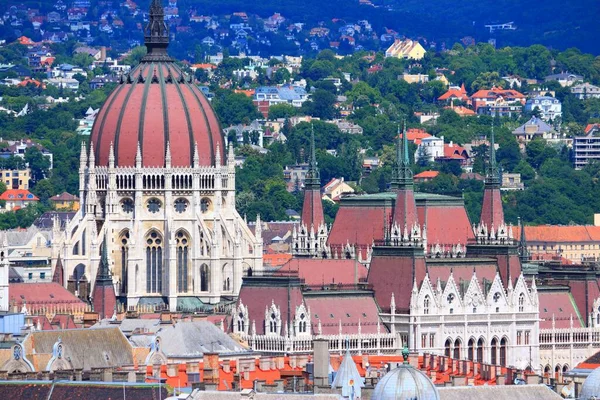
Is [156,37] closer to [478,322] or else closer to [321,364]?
[478,322]

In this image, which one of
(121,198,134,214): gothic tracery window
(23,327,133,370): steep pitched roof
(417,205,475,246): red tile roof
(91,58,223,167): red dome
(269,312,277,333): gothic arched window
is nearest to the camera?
(23,327,133,370): steep pitched roof

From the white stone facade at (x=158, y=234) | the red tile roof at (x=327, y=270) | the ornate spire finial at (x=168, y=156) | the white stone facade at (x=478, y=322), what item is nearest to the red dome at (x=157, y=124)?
the ornate spire finial at (x=168, y=156)

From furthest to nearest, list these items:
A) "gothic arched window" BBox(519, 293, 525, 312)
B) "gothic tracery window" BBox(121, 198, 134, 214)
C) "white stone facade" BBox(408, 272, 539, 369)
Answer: "gothic tracery window" BBox(121, 198, 134, 214) → "gothic arched window" BBox(519, 293, 525, 312) → "white stone facade" BBox(408, 272, 539, 369)

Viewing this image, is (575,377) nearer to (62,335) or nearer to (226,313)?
(62,335)

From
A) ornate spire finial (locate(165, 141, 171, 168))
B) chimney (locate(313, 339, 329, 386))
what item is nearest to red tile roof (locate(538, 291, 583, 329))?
ornate spire finial (locate(165, 141, 171, 168))

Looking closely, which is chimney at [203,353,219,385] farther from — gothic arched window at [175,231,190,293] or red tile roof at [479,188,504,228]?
gothic arched window at [175,231,190,293]

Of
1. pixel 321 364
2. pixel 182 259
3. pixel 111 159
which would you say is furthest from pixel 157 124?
pixel 321 364
